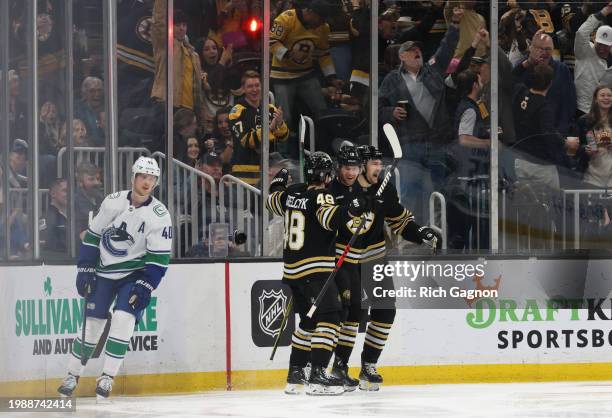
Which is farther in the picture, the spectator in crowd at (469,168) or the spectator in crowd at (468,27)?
the spectator in crowd at (468,27)

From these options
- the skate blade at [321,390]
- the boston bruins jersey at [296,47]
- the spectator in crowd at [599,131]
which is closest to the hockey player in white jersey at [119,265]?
the skate blade at [321,390]

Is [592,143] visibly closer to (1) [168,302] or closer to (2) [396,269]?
(2) [396,269]

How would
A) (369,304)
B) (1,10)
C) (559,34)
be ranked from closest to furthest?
(1,10) → (369,304) → (559,34)

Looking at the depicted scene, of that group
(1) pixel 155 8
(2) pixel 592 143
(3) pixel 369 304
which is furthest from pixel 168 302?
(2) pixel 592 143

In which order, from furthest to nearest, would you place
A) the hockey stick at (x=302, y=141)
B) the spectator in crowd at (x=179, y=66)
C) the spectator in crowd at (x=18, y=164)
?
1. the spectator in crowd at (x=179, y=66)
2. the hockey stick at (x=302, y=141)
3. the spectator in crowd at (x=18, y=164)

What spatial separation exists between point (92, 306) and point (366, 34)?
11.4 feet

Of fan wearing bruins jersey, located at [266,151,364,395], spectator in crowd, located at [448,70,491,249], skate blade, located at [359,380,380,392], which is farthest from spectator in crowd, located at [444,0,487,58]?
skate blade, located at [359,380,380,392]

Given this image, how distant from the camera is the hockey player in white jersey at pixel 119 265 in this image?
30.8 ft

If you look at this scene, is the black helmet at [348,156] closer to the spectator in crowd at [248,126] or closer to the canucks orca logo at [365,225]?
the canucks orca logo at [365,225]

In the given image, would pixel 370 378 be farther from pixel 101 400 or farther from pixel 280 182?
Answer: pixel 101 400

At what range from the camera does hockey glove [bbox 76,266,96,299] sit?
936 cm

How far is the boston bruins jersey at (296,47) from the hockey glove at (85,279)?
2719 millimetres

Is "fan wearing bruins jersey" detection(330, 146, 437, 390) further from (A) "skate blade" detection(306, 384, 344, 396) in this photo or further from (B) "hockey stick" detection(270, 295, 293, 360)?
(B) "hockey stick" detection(270, 295, 293, 360)

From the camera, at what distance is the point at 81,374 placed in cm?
943
